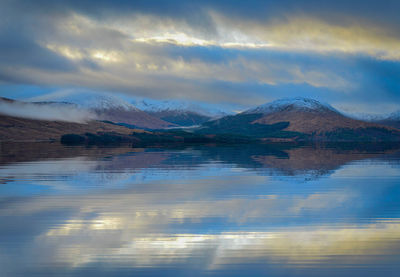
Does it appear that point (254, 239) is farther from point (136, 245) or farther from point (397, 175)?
point (397, 175)

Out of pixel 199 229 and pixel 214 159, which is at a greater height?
pixel 214 159

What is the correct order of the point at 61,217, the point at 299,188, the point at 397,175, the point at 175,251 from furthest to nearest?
the point at 397,175
the point at 299,188
the point at 61,217
the point at 175,251

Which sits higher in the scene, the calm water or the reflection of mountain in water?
the reflection of mountain in water

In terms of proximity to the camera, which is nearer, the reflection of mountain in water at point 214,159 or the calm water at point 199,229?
the calm water at point 199,229

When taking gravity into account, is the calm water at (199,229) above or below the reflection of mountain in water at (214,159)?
below

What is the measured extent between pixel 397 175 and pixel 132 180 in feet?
91.7

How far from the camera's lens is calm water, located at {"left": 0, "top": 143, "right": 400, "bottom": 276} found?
536 inches

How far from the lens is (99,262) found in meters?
13.9

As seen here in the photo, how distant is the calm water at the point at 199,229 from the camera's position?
13.6 m

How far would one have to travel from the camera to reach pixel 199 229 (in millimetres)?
17531

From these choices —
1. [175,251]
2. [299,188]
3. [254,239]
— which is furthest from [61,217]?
[299,188]

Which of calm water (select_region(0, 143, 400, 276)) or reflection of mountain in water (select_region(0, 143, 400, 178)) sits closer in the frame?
calm water (select_region(0, 143, 400, 276))

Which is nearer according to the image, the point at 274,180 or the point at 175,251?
the point at 175,251

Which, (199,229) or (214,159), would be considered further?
(214,159)
